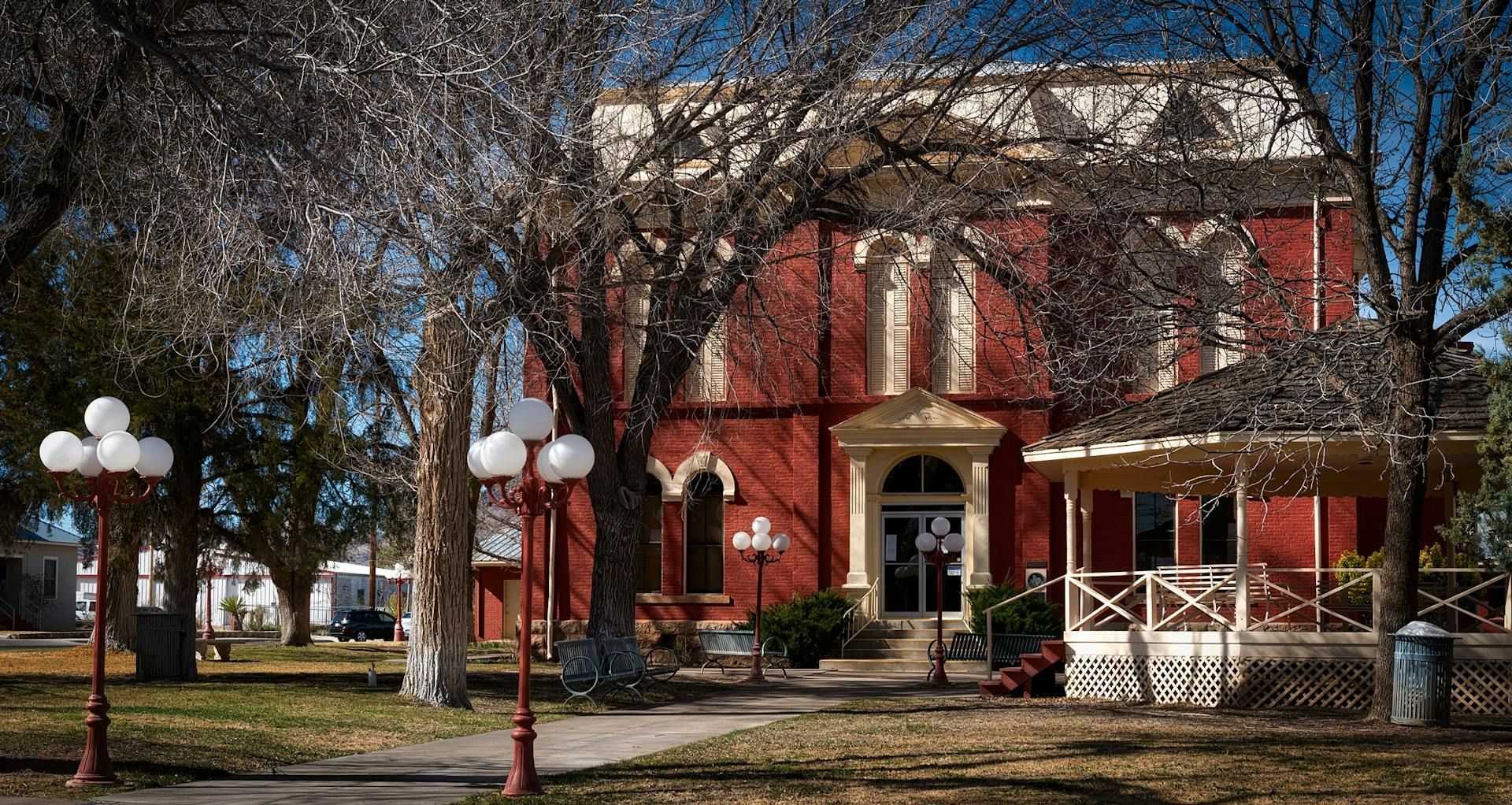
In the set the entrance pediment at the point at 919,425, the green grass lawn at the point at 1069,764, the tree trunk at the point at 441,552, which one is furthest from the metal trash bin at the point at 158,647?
the entrance pediment at the point at 919,425

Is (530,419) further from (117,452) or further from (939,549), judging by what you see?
(939,549)

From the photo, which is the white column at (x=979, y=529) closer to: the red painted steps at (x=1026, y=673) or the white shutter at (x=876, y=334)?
the white shutter at (x=876, y=334)

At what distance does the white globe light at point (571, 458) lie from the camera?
1148cm

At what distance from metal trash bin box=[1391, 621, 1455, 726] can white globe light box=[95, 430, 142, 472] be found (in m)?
12.5

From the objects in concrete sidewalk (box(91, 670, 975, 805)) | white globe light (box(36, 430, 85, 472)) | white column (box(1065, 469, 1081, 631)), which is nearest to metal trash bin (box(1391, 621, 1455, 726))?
white column (box(1065, 469, 1081, 631))

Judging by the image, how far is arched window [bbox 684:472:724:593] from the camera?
109 feet

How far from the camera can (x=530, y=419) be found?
11289 millimetres

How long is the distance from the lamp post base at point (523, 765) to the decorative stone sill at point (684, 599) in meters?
21.9

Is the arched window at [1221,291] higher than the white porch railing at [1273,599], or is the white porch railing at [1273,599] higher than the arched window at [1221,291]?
the arched window at [1221,291]

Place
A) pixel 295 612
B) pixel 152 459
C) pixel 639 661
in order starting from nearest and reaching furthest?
1. pixel 152 459
2. pixel 639 661
3. pixel 295 612

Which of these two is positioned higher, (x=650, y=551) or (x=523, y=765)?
(x=650, y=551)

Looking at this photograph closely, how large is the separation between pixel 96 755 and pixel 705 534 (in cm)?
2269

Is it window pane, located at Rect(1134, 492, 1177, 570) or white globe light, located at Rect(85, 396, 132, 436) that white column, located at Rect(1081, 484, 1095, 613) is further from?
white globe light, located at Rect(85, 396, 132, 436)

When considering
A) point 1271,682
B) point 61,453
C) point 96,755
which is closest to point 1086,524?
point 1271,682
